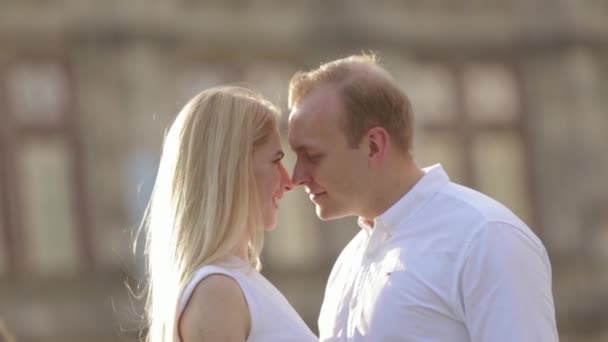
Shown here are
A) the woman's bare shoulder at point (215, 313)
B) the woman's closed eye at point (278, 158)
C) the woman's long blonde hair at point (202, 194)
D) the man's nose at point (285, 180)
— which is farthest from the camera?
the man's nose at point (285, 180)

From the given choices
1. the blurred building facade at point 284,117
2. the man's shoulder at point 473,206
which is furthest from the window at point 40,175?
the man's shoulder at point 473,206

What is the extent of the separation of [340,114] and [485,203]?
0.52 metres

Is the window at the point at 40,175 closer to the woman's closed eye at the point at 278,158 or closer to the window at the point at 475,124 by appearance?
the window at the point at 475,124

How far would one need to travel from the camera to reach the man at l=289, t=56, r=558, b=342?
193 inches

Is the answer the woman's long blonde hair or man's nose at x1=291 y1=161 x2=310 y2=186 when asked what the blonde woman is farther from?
man's nose at x1=291 y1=161 x2=310 y2=186

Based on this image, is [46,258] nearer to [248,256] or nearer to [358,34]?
[358,34]

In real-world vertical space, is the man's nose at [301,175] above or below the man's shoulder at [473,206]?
above

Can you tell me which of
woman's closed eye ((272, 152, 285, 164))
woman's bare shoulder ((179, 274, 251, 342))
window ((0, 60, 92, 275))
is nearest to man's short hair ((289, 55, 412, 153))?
woman's closed eye ((272, 152, 285, 164))

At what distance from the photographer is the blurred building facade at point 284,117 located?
54.9ft

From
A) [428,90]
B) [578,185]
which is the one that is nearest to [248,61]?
[428,90]

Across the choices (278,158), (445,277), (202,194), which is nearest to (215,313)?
(202,194)

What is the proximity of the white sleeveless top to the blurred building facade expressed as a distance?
11.2 metres

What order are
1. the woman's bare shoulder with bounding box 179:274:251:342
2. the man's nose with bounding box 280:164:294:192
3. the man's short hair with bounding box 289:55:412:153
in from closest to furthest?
the woman's bare shoulder with bounding box 179:274:251:342 → the man's nose with bounding box 280:164:294:192 → the man's short hair with bounding box 289:55:412:153

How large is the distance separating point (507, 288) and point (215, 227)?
2.63ft
